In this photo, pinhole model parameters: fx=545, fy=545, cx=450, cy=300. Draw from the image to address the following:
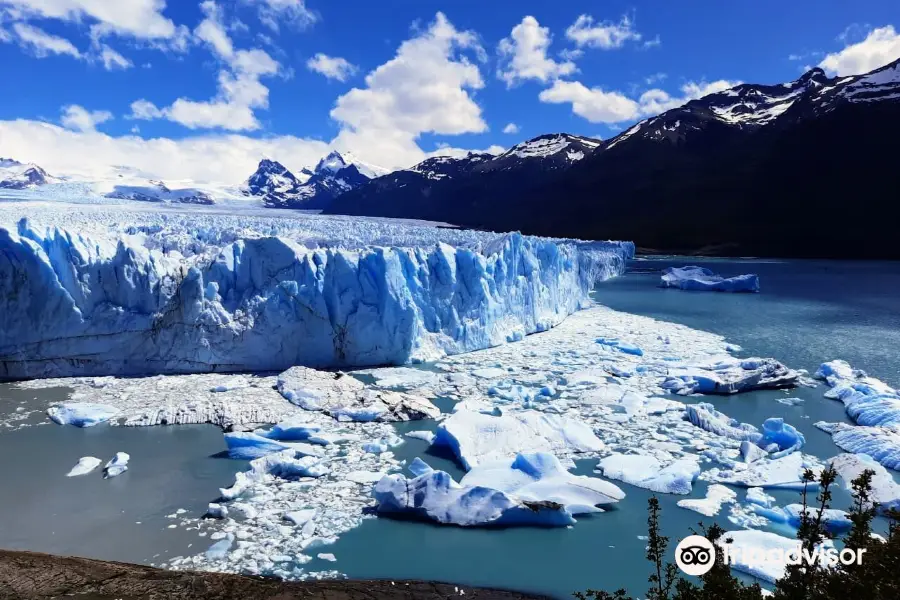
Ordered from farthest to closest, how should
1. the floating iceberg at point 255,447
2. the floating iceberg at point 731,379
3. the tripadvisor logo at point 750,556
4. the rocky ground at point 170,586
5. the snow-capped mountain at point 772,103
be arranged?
1. the snow-capped mountain at point 772,103
2. the floating iceberg at point 731,379
3. the floating iceberg at point 255,447
4. the rocky ground at point 170,586
5. the tripadvisor logo at point 750,556

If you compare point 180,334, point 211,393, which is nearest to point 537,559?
point 211,393

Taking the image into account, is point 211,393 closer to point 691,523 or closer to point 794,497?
point 691,523

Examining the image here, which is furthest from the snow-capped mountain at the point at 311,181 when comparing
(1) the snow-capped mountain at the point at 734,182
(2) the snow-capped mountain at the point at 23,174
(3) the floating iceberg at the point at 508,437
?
(3) the floating iceberg at the point at 508,437

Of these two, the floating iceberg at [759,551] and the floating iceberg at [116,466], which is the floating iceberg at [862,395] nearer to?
the floating iceberg at [759,551]

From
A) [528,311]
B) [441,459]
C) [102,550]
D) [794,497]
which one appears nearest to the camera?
[102,550]

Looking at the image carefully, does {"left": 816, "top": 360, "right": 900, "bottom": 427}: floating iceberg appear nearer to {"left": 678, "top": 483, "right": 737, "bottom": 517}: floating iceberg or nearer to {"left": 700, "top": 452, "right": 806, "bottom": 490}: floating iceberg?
{"left": 700, "top": 452, "right": 806, "bottom": 490}: floating iceberg
